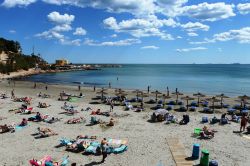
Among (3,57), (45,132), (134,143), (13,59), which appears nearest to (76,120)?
(45,132)

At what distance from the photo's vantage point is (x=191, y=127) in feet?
89.3

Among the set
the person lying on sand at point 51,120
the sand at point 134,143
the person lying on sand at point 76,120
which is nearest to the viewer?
the sand at point 134,143

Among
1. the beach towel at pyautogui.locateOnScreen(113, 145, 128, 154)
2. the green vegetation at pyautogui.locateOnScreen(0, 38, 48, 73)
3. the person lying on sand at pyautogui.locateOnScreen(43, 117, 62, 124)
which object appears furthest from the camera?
the green vegetation at pyautogui.locateOnScreen(0, 38, 48, 73)

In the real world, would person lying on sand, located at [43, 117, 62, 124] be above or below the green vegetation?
below

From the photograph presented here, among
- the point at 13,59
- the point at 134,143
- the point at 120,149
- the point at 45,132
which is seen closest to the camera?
the point at 120,149

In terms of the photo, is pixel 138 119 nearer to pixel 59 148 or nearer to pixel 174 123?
pixel 174 123

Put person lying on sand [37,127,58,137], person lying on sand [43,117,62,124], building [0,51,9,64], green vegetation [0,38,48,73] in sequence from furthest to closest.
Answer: building [0,51,9,64], green vegetation [0,38,48,73], person lying on sand [43,117,62,124], person lying on sand [37,127,58,137]

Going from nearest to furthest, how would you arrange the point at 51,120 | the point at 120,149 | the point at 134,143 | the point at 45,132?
the point at 120,149
the point at 134,143
the point at 45,132
the point at 51,120

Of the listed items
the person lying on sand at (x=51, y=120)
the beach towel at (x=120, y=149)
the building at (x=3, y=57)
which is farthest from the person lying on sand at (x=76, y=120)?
the building at (x=3, y=57)

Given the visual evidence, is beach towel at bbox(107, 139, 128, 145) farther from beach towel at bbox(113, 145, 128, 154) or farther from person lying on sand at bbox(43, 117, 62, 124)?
person lying on sand at bbox(43, 117, 62, 124)

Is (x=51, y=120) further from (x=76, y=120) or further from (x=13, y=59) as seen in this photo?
(x=13, y=59)

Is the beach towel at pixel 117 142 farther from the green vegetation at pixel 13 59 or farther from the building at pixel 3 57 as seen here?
the building at pixel 3 57

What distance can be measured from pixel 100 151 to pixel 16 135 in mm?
8363

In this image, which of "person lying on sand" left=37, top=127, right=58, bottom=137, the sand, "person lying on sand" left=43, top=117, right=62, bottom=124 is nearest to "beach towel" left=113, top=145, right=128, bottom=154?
the sand
